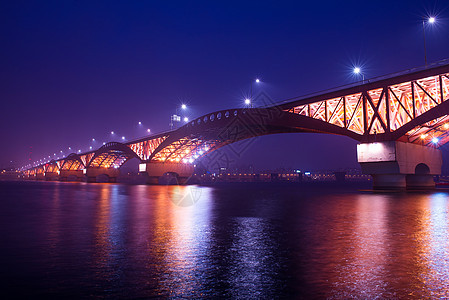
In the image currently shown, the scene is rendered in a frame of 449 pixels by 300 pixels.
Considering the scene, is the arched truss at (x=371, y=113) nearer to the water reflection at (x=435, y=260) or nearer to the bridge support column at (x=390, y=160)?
the bridge support column at (x=390, y=160)

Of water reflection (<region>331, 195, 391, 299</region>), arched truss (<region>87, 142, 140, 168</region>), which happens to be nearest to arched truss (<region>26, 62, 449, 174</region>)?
water reflection (<region>331, 195, 391, 299</region>)

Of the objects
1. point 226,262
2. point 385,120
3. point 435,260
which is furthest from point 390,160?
point 226,262

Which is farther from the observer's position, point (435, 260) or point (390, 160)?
point (390, 160)

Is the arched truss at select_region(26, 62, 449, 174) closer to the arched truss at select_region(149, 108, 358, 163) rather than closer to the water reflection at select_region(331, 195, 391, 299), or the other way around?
the arched truss at select_region(149, 108, 358, 163)

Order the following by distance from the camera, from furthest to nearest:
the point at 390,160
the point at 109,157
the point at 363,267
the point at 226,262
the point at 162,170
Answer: the point at 109,157 < the point at 162,170 < the point at 390,160 < the point at 226,262 < the point at 363,267

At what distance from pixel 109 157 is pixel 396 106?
11251cm

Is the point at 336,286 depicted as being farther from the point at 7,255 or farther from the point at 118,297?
the point at 7,255

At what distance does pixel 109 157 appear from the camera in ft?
422

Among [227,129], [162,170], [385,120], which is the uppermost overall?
[227,129]

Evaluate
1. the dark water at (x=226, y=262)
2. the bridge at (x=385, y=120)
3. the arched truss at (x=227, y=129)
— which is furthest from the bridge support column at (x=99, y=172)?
the dark water at (x=226, y=262)

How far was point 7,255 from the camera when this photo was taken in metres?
7.51

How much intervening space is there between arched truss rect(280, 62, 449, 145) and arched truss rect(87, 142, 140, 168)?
80466 millimetres

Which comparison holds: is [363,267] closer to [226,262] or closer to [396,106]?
[226,262]

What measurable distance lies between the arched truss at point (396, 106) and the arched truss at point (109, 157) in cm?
8047
